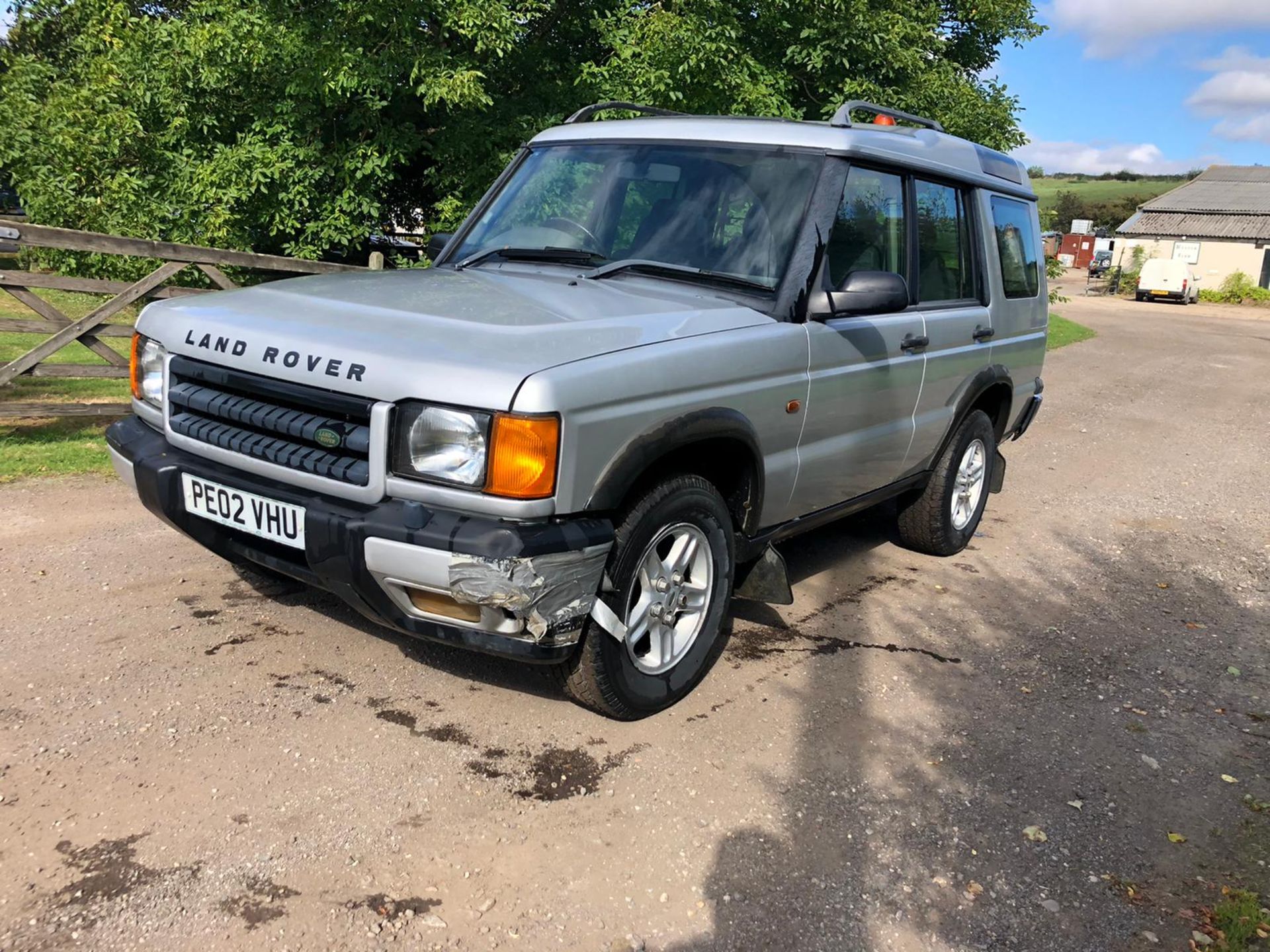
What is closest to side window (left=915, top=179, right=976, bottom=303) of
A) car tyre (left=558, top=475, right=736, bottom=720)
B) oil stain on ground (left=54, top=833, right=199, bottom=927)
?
car tyre (left=558, top=475, right=736, bottom=720)

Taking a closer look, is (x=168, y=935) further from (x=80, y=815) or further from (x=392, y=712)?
(x=392, y=712)

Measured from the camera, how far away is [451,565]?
2.87 metres

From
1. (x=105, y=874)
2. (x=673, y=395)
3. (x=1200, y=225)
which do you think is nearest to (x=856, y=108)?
(x=673, y=395)

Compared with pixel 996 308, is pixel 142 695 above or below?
below

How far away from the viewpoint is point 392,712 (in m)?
3.57

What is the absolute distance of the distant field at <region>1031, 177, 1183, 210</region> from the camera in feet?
331

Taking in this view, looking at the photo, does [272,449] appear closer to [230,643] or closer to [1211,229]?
[230,643]

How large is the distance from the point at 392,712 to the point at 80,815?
39.5 inches

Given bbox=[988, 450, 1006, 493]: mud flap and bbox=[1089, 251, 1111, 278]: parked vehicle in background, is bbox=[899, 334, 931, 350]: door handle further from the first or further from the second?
bbox=[1089, 251, 1111, 278]: parked vehicle in background

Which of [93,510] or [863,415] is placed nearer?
[863,415]

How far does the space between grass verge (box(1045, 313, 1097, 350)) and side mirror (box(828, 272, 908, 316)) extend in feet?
54.7

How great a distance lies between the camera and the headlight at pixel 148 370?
3734mm

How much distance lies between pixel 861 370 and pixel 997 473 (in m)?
2.50

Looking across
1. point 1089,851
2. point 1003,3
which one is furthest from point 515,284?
point 1003,3
